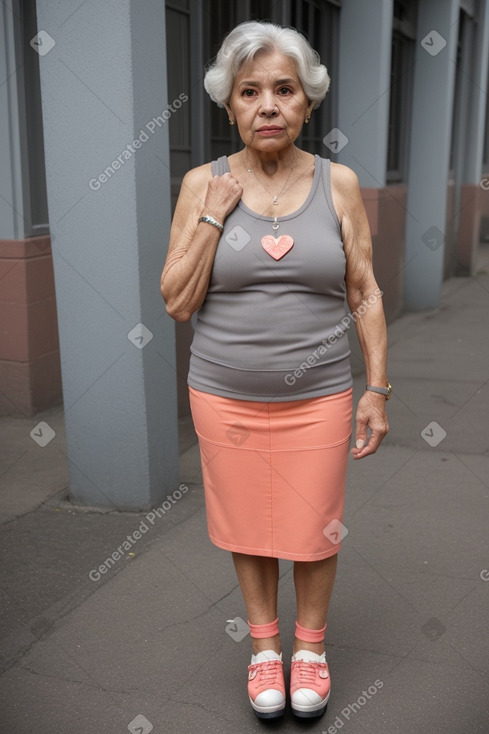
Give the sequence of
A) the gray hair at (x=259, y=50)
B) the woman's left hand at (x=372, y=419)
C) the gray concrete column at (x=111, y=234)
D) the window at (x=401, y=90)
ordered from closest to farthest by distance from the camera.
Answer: the gray hair at (x=259, y=50) → the woman's left hand at (x=372, y=419) → the gray concrete column at (x=111, y=234) → the window at (x=401, y=90)

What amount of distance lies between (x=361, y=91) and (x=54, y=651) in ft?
20.5

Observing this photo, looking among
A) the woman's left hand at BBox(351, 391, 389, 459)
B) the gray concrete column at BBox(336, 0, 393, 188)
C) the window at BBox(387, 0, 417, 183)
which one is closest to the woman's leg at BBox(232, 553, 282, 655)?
the woman's left hand at BBox(351, 391, 389, 459)

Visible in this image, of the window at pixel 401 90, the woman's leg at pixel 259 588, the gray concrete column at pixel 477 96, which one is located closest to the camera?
the woman's leg at pixel 259 588

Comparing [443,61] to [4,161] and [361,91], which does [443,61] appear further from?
[4,161]

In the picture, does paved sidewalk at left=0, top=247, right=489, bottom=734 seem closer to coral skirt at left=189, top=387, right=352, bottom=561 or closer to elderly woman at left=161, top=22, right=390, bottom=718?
elderly woman at left=161, top=22, right=390, bottom=718

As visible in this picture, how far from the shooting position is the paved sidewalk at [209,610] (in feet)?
9.45

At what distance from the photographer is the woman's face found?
2.51 meters

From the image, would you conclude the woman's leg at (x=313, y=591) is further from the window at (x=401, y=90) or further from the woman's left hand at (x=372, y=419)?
the window at (x=401, y=90)

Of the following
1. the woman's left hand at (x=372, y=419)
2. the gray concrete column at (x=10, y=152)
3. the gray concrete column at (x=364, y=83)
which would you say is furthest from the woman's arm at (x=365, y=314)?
the gray concrete column at (x=364, y=83)

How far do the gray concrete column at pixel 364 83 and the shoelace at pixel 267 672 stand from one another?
245 inches

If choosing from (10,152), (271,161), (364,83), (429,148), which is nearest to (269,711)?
(271,161)

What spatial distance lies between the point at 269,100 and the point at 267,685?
1.73 m

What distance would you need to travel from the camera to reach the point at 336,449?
8.90ft

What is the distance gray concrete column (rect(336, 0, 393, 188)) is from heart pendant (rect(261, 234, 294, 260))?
6014mm
